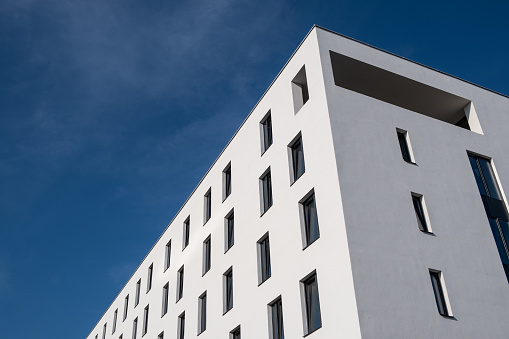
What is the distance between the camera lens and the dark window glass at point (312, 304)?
652 inches

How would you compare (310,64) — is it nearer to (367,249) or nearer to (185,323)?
(367,249)

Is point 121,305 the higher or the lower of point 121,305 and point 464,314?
the higher

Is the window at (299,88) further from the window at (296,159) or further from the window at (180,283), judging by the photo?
the window at (180,283)

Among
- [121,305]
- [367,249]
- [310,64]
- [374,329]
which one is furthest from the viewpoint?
[121,305]

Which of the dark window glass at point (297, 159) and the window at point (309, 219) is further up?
the dark window glass at point (297, 159)

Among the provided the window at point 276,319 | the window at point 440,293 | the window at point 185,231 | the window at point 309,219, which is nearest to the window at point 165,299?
the window at point 185,231

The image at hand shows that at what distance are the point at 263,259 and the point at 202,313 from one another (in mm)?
6006

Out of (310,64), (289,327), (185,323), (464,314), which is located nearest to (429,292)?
(464,314)

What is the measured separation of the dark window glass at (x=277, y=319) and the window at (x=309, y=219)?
102 inches

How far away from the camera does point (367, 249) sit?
15.7 metres

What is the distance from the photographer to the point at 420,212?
1789cm

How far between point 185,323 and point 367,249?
13.6m

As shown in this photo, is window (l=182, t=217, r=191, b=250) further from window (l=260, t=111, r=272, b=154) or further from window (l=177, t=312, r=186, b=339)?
window (l=260, t=111, r=272, b=154)

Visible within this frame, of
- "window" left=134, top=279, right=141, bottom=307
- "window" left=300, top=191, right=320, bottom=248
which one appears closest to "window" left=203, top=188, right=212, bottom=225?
"window" left=300, top=191, right=320, bottom=248
